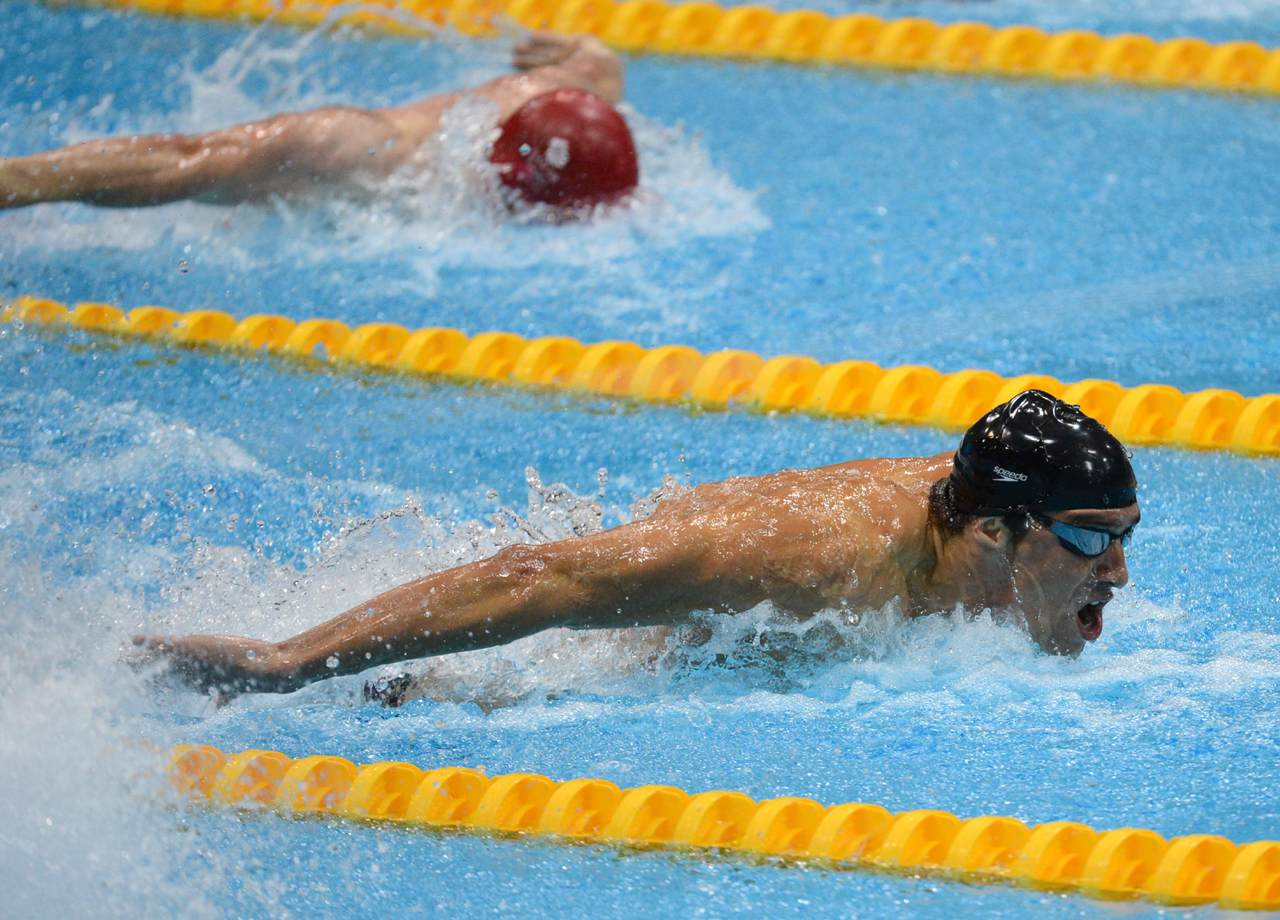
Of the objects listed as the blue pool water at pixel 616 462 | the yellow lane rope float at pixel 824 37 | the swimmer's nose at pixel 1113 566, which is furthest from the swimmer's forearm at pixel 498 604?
the yellow lane rope float at pixel 824 37

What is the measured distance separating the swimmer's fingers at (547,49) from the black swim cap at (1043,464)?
9.41 feet

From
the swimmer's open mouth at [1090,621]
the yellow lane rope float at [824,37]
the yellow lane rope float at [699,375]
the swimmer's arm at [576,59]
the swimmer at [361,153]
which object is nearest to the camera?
the swimmer's open mouth at [1090,621]

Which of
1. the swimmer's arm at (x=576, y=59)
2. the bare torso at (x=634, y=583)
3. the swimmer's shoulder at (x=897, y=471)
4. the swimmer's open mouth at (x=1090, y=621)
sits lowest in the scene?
the swimmer's open mouth at (x=1090, y=621)

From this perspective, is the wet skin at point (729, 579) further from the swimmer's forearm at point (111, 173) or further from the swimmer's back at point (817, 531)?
the swimmer's forearm at point (111, 173)

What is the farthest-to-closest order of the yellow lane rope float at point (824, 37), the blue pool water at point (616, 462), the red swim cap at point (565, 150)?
the yellow lane rope float at point (824, 37) < the red swim cap at point (565, 150) < the blue pool water at point (616, 462)

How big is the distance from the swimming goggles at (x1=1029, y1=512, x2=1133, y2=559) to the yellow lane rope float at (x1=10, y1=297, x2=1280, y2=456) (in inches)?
49.1

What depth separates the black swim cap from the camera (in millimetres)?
2410

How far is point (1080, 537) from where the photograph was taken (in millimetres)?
2445

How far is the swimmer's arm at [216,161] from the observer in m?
3.84

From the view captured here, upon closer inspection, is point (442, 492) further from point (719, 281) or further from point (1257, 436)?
point (1257, 436)

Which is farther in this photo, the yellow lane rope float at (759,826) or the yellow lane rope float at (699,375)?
the yellow lane rope float at (699,375)

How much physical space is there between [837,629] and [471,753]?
69cm

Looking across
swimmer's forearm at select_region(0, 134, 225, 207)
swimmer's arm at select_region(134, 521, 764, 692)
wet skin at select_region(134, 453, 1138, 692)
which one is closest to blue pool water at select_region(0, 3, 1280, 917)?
wet skin at select_region(134, 453, 1138, 692)

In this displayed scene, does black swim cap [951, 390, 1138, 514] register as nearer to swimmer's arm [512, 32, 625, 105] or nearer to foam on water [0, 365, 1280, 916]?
foam on water [0, 365, 1280, 916]
